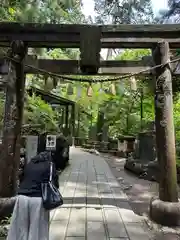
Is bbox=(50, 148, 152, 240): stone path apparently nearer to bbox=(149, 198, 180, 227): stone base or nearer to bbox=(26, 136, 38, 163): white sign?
bbox=(149, 198, 180, 227): stone base

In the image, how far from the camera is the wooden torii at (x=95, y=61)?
15.8ft

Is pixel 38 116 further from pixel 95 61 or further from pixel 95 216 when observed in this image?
pixel 95 216

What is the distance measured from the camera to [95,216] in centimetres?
495

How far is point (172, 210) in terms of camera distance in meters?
4.62

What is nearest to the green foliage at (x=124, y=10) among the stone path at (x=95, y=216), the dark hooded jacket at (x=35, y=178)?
the stone path at (x=95, y=216)

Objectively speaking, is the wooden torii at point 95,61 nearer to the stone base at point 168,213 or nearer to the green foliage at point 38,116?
the stone base at point 168,213

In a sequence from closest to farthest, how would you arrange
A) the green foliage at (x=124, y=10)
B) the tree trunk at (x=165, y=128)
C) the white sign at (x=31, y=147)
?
the tree trunk at (x=165, y=128) → the white sign at (x=31, y=147) → the green foliage at (x=124, y=10)

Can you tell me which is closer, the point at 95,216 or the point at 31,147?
the point at 95,216

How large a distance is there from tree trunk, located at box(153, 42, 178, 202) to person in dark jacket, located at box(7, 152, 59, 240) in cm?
250

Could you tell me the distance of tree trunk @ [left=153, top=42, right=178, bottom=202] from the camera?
4777 millimetres

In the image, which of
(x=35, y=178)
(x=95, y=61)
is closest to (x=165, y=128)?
(x=95, y=61)

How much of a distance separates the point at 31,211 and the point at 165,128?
9.54ft

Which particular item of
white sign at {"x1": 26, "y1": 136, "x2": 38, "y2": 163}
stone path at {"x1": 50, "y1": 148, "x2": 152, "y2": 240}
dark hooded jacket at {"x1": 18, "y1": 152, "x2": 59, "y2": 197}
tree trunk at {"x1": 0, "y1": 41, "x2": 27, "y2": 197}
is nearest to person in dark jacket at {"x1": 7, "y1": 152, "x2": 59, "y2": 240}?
dark hooded jacket at {"x1": 18, "y1": 152, "x2": 59, "y2": 197}

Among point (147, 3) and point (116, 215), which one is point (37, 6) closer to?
point (116, 215)
